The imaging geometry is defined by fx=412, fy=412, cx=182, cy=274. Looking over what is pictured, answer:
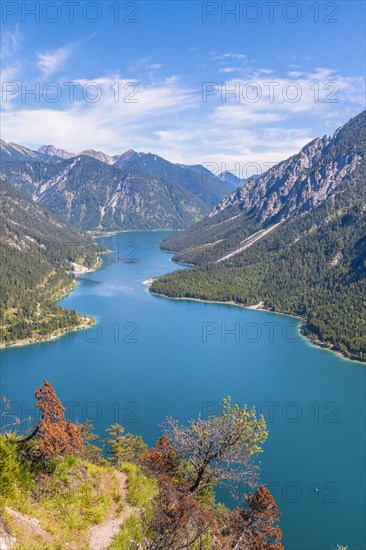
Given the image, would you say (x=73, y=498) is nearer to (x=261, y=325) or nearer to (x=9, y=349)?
(x=9, y=349)

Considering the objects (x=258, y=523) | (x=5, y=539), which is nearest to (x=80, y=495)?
(x=5, y=539)

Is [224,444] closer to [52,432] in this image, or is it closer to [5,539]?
[52,432]

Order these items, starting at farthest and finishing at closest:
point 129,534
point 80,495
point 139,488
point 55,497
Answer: point 139,488, point 80,495, point 55,497, point 129,534

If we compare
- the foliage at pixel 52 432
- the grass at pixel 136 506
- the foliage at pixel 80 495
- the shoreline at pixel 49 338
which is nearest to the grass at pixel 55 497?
the foliage at pixel 80 495

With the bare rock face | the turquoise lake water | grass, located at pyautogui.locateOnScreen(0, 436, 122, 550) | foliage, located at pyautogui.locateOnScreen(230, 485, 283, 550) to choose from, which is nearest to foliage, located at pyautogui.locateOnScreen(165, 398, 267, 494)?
foliage, located at pyautogui.locateOnScreen(230, 485, 283, 550)

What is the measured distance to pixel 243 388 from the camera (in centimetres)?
9519

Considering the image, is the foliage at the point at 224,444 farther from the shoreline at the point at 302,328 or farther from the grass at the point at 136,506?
the shoreline at the point at 302,328

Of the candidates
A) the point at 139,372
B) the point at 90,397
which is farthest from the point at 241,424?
the point at 139,372

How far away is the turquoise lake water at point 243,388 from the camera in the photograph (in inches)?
2309

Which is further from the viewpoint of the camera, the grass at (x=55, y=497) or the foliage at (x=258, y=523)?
the foliage at (x=258, y=523)

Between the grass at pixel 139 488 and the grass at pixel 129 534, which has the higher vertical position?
the grass at pixel 129 534

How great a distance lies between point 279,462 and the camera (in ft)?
217

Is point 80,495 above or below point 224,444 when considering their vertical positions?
above

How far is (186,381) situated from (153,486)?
7935cm
